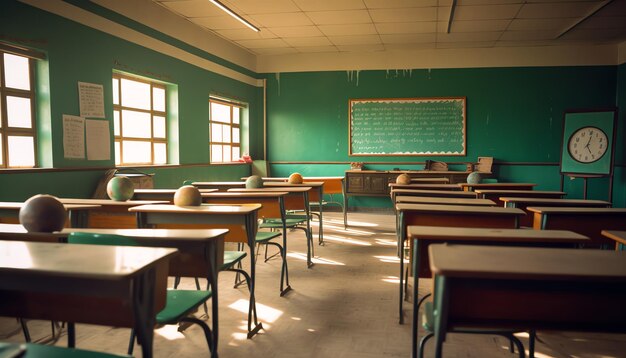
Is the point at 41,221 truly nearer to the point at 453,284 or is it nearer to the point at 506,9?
the point at 453,284

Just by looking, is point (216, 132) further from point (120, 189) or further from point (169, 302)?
point (169, 302)

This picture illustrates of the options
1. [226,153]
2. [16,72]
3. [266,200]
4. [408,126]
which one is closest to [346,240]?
[266,200]

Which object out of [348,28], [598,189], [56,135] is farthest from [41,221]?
[598,189]

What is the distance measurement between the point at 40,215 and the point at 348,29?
241 inches

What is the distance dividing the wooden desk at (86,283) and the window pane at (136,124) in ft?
14.9

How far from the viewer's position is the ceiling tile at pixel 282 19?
6.64 m

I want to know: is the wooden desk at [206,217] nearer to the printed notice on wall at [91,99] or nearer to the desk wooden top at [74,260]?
the desk wooden top at [74,260]

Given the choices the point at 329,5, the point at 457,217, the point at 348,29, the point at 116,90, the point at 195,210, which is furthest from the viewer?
the point at 348,29

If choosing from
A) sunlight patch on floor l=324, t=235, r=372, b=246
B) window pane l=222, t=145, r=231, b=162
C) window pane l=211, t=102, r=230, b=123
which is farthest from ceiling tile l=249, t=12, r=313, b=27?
sunlight patch on floor l=324, t=235, r=372, b=246

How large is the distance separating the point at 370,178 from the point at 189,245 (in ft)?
21.7

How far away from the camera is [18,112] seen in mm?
4406

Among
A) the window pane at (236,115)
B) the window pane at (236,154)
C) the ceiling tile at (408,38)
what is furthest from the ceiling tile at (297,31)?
the window pane at (236,154)

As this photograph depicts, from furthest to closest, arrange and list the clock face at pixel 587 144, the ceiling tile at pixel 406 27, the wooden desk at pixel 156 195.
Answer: the clock face at pixel 587 144
the ceiling tile at pixel 406 27
the wooden desk at pixel 156 195

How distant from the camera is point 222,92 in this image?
8148mm
